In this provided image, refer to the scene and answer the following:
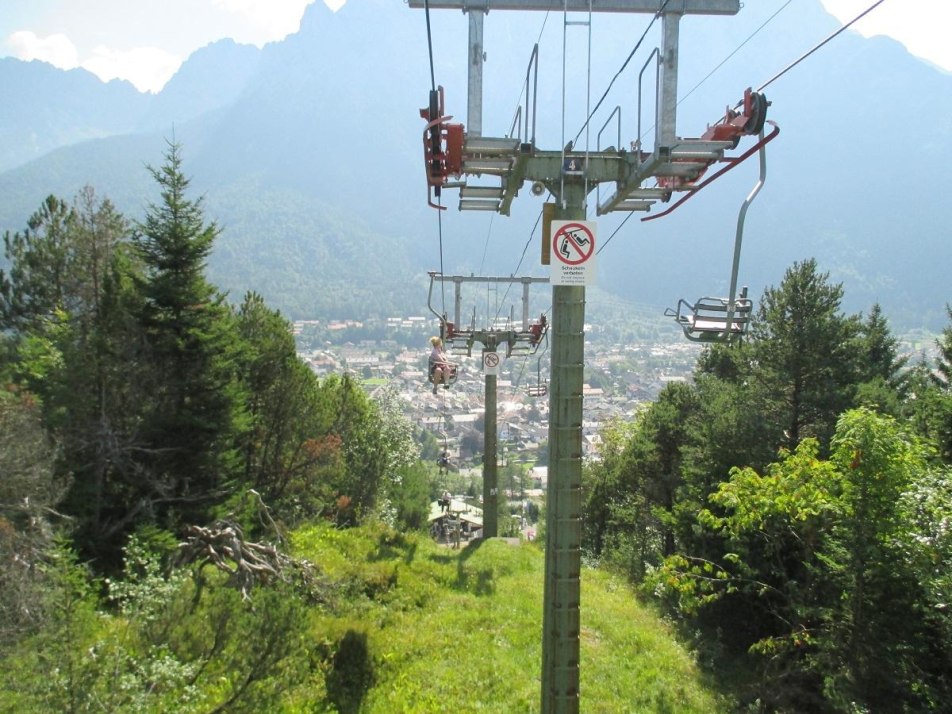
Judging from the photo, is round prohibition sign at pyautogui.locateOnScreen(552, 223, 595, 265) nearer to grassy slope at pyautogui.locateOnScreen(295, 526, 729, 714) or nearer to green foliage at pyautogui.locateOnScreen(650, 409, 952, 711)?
green foliage at pyautogui.locateOnScreen(650, 409, 952, 711)

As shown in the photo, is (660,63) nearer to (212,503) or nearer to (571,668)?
(571,668)

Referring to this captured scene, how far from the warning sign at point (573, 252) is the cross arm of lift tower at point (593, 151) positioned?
41cm

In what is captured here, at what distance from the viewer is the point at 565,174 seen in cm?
593

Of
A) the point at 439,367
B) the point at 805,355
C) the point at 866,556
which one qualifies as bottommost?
the point at 866,556

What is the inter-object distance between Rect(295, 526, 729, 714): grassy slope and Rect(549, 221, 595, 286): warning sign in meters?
6.92

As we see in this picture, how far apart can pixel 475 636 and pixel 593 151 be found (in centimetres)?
952

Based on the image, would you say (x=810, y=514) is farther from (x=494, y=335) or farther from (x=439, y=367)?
(x=494, y=335)

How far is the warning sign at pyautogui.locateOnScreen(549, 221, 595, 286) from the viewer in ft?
18.9

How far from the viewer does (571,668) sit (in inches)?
238

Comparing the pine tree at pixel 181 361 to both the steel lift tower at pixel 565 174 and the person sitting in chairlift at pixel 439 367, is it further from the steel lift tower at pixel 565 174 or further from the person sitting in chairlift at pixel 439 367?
the steel lift tower at pixel 565 174

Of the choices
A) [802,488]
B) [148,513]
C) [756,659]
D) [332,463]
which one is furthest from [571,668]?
[332,463]

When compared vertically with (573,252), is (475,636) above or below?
below

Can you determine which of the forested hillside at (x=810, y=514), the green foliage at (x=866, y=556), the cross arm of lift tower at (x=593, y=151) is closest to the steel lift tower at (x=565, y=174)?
the cross arm of lift tower at (x=593, y=151)

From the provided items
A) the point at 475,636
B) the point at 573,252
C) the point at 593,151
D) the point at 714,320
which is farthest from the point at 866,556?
the point at 475,636
